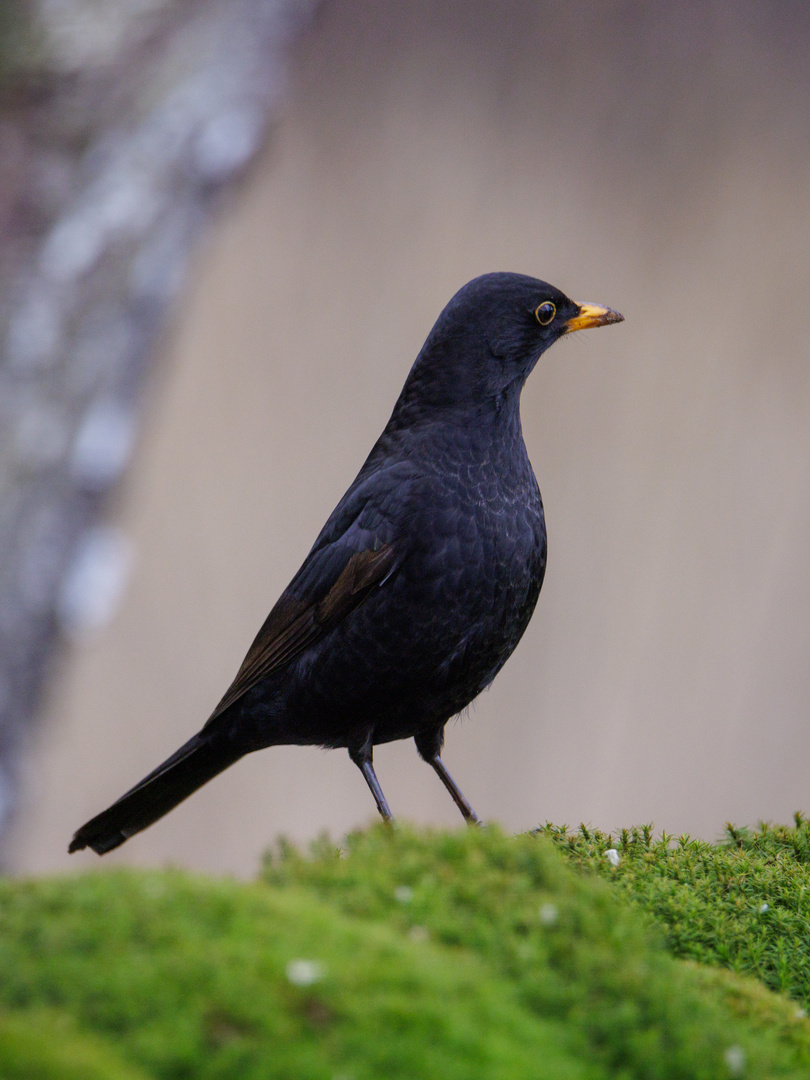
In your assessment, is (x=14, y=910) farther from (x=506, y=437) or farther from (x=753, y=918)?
(x=506, y=437)

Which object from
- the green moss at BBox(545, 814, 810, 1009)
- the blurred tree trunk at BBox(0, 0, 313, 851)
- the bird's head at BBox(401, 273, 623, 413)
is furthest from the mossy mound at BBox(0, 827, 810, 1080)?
the blurred tree trunk at BBox(0, 0, 313, 851)

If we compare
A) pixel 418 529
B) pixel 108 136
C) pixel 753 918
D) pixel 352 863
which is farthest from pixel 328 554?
pixel 108 136

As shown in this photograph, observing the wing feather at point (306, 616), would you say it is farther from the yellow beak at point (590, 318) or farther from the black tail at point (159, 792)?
the yellow beak at point (590, 318)

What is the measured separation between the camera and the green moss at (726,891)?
207cm

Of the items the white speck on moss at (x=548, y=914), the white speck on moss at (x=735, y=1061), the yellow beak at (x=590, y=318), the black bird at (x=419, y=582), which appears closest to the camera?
the white speck on moss at (x=735, y=1061)

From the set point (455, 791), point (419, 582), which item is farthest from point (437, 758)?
point (419, 582)

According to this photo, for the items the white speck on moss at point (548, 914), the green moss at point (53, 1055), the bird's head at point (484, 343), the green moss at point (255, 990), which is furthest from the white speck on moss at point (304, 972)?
the bird's head at point (484, 343)

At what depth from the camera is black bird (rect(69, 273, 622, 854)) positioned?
262cm

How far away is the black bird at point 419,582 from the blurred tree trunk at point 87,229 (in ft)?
3.00

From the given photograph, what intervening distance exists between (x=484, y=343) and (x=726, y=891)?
1.65 meters

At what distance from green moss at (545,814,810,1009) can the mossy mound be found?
0.27 m

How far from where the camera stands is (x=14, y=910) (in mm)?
1490

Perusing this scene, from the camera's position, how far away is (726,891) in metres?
2.35

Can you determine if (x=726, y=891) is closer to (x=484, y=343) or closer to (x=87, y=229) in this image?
(x=484, y=343)
